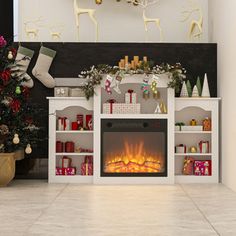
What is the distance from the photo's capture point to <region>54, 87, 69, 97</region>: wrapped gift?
7562mm

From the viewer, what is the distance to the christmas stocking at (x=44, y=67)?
25.1 feet

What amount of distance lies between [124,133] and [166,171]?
2.28 ft

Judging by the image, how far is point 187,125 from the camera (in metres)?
7.82

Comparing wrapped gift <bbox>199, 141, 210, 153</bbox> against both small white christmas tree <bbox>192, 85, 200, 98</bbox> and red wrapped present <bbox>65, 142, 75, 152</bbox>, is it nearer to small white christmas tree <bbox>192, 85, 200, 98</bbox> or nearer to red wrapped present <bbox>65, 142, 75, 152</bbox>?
small white christmas tree <bbox>192, 85, 200, 98</bbox>

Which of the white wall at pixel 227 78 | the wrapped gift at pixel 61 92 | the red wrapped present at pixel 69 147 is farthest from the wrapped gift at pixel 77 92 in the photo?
the white wall at pixel 227 78

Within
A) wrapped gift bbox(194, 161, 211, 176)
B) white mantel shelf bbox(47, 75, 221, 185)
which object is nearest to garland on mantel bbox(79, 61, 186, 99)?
white mantel shelf bbox(47, 75, 221, 185)

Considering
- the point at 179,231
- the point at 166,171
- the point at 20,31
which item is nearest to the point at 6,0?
the point at 20,31

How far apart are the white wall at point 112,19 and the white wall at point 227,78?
27.2 inches

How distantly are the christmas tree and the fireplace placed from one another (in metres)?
0.89

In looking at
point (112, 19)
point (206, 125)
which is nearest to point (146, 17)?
point (112, 19)

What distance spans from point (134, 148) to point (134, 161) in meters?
0.16

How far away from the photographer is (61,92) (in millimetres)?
7562

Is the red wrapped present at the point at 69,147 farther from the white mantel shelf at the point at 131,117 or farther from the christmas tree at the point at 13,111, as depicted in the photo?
the christmas tree at the point at 13,111

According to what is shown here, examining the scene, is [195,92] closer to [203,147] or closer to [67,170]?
[203,147]
